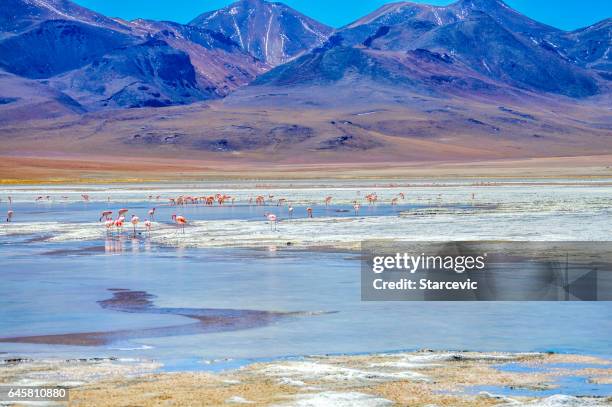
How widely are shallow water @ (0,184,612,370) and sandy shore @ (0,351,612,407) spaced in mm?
599

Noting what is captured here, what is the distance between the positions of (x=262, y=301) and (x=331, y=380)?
235 inches

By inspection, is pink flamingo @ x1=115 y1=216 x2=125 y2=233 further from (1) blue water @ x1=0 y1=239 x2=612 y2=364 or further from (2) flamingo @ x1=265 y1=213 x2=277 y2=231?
(1) blue water @ x1=0 y1=239 x2=612 y2=364

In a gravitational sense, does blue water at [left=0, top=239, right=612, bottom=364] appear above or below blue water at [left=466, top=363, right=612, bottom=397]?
above

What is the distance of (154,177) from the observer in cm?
10500

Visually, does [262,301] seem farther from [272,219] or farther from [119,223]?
[119,223]

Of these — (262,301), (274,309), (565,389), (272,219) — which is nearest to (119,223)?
(272,219)

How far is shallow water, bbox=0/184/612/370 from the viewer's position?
41.0 ft

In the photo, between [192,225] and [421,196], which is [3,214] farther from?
[421,196]

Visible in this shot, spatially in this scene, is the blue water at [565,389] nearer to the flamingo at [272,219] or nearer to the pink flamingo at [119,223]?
the flamingo at [272,219]

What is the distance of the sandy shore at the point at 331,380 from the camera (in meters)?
9.70

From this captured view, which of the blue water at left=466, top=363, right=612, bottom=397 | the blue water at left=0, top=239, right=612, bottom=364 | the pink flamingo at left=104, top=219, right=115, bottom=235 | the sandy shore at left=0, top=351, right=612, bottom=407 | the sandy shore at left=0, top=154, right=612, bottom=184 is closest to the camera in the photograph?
the sandy shore at left=0, top=351, right=612, bottom=407

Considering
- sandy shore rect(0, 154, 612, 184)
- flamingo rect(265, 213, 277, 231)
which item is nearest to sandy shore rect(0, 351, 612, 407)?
flamingo rect(265, 213, 277, 231)

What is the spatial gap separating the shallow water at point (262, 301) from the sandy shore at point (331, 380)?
1.97 ft

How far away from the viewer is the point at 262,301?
Answer: 16.4 metres
